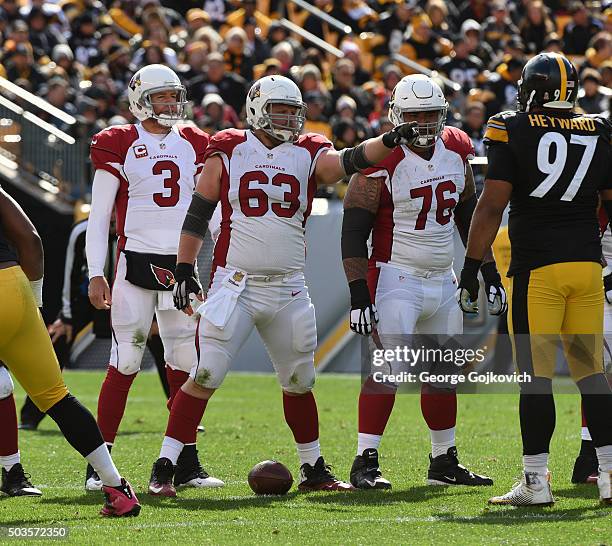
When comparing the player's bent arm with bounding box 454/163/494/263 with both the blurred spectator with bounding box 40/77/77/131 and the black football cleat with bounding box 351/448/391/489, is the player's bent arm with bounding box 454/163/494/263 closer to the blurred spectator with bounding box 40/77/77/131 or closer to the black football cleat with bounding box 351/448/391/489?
the black football cleat with bounding box 351/448/391/489

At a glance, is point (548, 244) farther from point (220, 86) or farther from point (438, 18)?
point (438, 18)

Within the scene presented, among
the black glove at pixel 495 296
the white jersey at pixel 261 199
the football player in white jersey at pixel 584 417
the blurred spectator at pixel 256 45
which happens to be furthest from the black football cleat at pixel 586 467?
the blurred spectator at pixel 256 45

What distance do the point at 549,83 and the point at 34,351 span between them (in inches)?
96.6

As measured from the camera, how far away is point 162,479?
622cm

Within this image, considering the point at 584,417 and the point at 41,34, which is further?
the point at 41,34

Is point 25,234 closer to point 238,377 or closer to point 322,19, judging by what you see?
point 238,377

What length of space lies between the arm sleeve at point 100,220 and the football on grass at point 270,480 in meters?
1.31

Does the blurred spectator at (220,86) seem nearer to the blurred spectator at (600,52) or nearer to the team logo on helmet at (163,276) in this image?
the blurred spectator at (600,52)

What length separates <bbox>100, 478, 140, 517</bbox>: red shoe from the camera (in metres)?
5.52

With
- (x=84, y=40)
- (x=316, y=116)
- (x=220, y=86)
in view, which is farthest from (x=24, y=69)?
(x=316, y=116)

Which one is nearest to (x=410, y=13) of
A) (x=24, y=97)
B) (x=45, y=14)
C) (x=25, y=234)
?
(x=45, y=14)

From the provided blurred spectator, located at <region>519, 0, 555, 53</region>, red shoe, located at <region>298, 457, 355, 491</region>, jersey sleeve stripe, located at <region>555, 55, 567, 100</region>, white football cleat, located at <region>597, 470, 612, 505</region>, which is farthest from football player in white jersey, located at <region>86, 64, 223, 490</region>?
blurred spectator, located at <region>519, 0, 555, 53</region>

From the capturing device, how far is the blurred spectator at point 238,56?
625 inches

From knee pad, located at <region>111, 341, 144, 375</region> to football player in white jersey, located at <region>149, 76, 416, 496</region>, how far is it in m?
0.54
